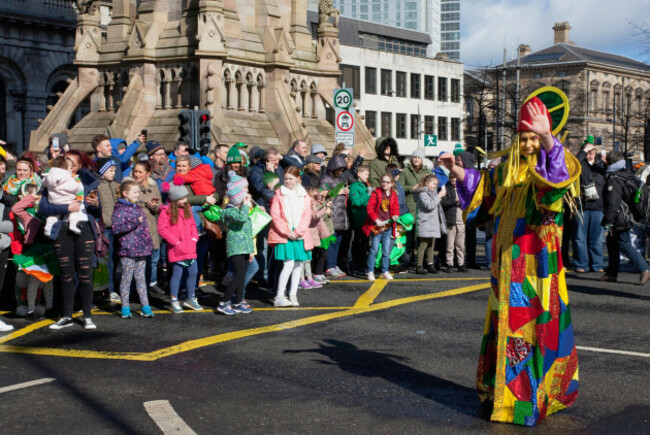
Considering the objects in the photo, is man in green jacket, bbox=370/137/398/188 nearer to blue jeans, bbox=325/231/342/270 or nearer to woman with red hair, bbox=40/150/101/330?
blue jeans, bbox=325/231/342/270

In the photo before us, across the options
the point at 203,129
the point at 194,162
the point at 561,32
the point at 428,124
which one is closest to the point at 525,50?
the point at 561,32

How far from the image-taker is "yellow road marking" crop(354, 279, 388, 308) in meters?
11.3

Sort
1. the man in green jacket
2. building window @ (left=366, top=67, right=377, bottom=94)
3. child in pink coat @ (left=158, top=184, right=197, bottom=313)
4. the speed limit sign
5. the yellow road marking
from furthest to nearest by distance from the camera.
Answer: building window @ (left=366, top=67, right=377, bottom=94) < the speed limit sign < the man in green jacket < the yellow road marking < child in pink coat @ (left=158, top=184, right=197, bottom=313)

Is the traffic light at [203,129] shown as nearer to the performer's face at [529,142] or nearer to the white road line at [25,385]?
the white road line at [25,385]

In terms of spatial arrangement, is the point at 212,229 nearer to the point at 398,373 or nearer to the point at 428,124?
the point at 398,373

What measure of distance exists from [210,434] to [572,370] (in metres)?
2.41

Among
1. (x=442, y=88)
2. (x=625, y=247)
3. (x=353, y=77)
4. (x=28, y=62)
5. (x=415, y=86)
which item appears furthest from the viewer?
(x=442, y=88)

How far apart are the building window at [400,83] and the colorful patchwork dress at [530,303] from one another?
74.0m

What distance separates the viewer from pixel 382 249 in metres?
14.1

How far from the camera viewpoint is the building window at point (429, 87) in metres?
82.4

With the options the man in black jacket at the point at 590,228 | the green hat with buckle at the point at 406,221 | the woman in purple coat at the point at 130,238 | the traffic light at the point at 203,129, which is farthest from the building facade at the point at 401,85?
the woman in purple coat at the point at 130,238

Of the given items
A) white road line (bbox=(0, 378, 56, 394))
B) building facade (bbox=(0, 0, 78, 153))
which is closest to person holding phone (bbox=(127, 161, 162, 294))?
white road line (bbox=(0, 378, 56, 394))

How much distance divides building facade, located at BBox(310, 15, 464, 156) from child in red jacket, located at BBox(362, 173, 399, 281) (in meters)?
59.3

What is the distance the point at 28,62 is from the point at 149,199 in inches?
1377
